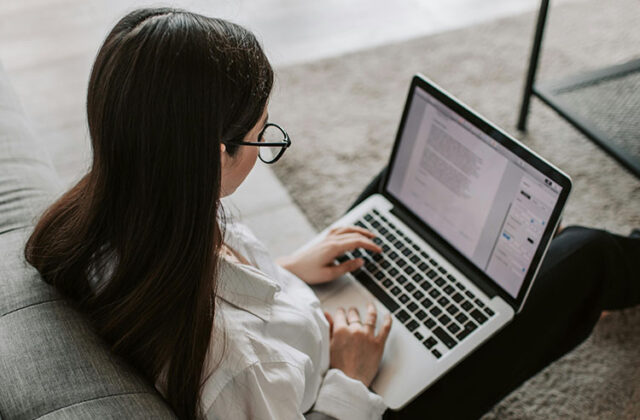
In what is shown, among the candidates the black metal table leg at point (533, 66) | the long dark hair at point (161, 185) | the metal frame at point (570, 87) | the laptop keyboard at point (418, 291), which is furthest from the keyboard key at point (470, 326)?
the black metal table leg at point (533, 66)

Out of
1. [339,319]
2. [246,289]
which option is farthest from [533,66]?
[246,289]

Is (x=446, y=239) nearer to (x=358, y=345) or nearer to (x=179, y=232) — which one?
(x=358, y=345)

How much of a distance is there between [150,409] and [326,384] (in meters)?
0.34

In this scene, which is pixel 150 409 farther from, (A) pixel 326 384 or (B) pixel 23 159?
(B) pixel 23 159

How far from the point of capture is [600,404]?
141 centimetres

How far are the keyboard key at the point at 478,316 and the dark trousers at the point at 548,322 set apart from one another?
4 centimetres

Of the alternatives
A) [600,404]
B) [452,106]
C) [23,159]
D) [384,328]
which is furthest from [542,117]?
[23,159]

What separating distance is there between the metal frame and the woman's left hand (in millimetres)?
1020

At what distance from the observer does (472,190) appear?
1087 millimetres

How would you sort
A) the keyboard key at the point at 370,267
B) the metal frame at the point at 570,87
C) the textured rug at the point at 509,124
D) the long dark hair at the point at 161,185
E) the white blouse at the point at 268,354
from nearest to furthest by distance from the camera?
the long dark hair at the point at 161,185 → the white blouse at the point at 268,354 → the keyboard key at the point at 370,267 → the textured rug at the point at 509,124 → the metal frame at the point at 570,87

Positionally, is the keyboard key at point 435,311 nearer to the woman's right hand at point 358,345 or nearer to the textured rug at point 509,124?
the woman's right hand at point 358,345

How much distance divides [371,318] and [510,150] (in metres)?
0.35

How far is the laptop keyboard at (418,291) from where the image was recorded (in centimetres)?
106

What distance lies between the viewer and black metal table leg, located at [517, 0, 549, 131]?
6.10 ft
